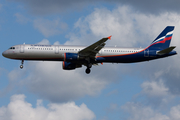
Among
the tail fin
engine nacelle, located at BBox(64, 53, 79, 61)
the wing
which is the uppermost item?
the tail fin

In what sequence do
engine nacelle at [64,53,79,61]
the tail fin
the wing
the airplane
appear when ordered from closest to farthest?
the wing, engine nacelle at [64,53,79,61], the airplane, the tail fin

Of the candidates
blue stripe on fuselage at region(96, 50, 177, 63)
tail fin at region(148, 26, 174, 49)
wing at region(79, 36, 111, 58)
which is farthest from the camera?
tail fin at region(148, 26, 174, 49)

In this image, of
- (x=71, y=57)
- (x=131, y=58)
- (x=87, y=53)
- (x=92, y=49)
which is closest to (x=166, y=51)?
(x=131, y=58)

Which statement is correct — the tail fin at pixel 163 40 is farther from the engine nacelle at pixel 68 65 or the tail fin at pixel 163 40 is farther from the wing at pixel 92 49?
the engine nacelle at pixel 68 65

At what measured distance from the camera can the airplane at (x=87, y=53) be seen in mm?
70125

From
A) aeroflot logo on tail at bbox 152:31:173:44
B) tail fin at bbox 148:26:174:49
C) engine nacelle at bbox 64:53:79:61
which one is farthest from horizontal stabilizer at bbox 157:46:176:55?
engine nacelle at bbox 64:53:79:61

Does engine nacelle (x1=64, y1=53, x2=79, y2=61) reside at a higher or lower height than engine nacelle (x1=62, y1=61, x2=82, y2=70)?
higher

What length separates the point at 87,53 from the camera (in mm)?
70500

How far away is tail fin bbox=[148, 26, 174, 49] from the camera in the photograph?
7566 centimetres

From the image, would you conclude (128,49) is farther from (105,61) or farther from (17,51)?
(17,51)

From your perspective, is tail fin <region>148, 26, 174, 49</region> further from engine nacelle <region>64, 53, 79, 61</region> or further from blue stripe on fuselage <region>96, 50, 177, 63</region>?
engine nacelle <region>64, 53, 79, 61</region>

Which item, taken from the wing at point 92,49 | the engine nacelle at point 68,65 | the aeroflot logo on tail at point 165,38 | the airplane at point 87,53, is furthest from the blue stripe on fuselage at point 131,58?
the engine nacelle at point 68,65

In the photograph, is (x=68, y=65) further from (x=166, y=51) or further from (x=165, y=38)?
(x=165, y=38)

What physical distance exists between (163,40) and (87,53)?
16435 mm
